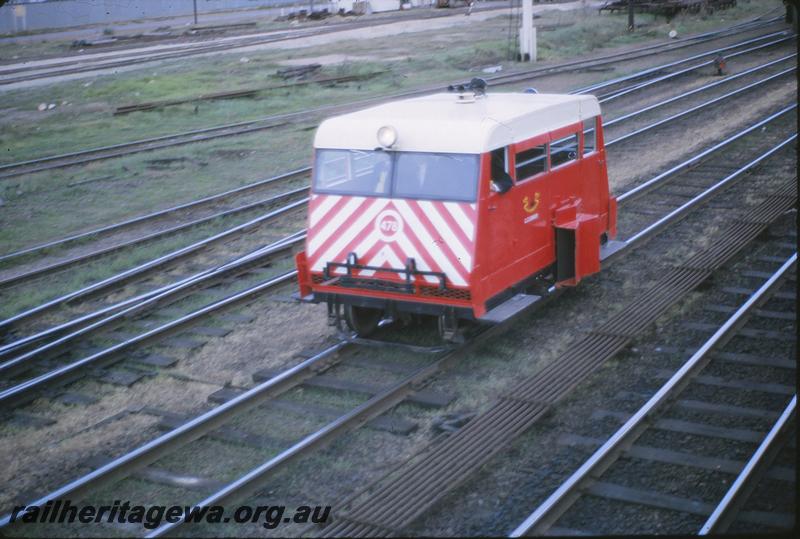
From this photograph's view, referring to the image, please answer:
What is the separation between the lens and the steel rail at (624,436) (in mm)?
6848

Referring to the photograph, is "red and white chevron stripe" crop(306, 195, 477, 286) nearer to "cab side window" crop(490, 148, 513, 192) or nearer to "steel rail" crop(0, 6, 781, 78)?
"cab side window" crop(490, 148, 513, 192)

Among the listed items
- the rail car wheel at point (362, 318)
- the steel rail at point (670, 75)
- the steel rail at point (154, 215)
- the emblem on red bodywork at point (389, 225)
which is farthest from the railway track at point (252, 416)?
the steel rail at point (670, 75)

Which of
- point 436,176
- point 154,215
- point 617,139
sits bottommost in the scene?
point 154,215

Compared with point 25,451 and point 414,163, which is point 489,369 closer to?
point 414,163

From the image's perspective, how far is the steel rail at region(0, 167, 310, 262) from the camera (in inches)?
596

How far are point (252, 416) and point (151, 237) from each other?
23.5 feet

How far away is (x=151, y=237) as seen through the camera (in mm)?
15258

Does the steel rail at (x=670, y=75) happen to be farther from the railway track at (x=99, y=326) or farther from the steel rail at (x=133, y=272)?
the steel rail at (x=133, y=272)

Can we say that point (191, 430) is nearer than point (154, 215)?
Yes

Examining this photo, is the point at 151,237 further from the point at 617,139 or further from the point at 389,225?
the point at 617,139

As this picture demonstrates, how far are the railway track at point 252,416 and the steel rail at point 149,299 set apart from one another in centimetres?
290

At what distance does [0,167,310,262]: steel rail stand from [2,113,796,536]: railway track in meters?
7.21

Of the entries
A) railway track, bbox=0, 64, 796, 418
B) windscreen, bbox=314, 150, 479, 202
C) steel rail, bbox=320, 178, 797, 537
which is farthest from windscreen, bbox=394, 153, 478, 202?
railway track, bbox=0, 64, 796, 418

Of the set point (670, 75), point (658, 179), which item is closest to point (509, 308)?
point (658, 179)
